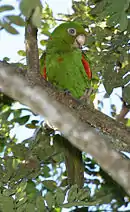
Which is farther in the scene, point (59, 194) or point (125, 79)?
point (125, 79)

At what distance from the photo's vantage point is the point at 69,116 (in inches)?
24.6

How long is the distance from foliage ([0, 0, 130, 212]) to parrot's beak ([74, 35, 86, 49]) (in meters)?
0.05

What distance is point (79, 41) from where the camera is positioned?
2.35 m

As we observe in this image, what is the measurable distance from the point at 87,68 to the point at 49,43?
0.34 m

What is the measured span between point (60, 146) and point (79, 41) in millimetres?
673

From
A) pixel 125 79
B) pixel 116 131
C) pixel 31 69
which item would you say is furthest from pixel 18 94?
pixel 125 79

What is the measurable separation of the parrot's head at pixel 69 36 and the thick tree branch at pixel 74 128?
1675mm

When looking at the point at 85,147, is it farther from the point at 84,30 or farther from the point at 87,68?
the point at 84,30

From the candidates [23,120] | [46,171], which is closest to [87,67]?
[23,120]

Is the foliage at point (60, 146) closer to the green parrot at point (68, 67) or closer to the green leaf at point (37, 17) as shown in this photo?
the green parrot at point (68, 67)

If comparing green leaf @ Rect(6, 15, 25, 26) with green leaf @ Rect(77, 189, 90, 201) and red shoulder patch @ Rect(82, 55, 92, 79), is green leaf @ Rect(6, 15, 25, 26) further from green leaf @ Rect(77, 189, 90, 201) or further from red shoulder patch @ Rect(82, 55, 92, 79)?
red shoulder patch @ Rect(82, 55, 92, 79)

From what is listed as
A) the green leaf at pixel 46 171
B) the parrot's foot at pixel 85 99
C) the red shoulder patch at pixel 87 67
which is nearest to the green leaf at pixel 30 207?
the parrot's foot at pixel 85 99

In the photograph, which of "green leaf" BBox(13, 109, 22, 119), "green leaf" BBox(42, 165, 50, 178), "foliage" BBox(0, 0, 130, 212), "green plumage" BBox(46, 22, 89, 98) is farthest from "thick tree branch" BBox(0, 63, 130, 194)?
"green leaf" BBox(13, 109, 22, 119)

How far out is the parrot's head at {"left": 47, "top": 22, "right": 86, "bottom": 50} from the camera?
93.1 inches
